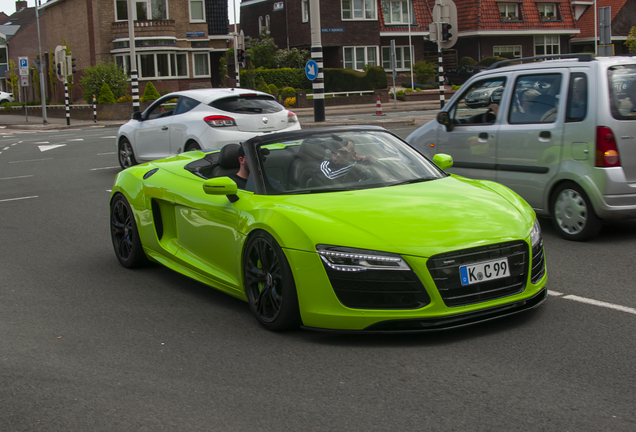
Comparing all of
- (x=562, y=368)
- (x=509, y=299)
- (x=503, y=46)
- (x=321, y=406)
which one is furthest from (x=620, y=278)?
(x=503, y=46)

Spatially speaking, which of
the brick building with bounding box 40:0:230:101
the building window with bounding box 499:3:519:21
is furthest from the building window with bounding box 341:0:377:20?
the building window with bounding box 499:3:519:21

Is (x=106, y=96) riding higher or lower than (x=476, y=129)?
higher

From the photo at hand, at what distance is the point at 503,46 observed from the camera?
64.8m

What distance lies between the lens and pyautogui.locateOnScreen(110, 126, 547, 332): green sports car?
175 inches

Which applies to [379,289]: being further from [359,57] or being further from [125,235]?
[359,57]

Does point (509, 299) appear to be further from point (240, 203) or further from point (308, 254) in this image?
point (240, 203)

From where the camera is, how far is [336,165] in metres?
5.62

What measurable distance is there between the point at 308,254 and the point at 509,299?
1214 mm

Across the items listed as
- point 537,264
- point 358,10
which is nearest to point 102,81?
point 358,10

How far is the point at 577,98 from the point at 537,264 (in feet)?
10.4

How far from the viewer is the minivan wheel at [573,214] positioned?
748cm

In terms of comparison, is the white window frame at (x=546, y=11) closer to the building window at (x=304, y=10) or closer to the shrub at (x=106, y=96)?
the building window at (x=304, y=10)

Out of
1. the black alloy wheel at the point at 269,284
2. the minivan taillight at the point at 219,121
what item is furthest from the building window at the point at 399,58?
the black alloy wheel at the point at 269,284

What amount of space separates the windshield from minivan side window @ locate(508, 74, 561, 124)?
2.42 meters
